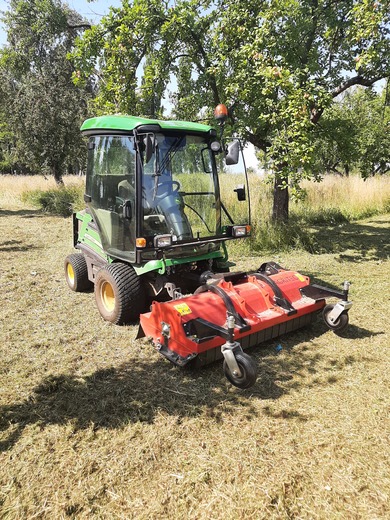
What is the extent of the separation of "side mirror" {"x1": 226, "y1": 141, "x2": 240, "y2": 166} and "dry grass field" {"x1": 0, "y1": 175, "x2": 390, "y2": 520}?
6.44ft

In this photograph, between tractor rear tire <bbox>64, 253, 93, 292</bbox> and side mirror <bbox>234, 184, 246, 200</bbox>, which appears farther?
tractor rear tire <bbox>64, 253, 93, 292</bbox>

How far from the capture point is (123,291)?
4137mm

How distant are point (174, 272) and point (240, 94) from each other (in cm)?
446

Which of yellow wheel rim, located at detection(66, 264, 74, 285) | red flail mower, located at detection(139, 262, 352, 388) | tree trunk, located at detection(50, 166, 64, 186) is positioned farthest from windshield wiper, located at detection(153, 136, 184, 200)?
tree trunk, located at detection(50, 166, 64, 186)

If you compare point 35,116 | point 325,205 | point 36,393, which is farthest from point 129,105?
point 35,116

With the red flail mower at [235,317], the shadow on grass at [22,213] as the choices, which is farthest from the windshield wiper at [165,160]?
the shadow on grass at [22,213]

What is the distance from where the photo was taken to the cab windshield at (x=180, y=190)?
13.1 feet

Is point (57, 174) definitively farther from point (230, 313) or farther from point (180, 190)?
point (230, 313)

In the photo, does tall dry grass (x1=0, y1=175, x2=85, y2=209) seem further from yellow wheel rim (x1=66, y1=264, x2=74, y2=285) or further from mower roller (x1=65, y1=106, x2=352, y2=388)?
mower roller (x1=65, y1=106, x2=352, y2=388)

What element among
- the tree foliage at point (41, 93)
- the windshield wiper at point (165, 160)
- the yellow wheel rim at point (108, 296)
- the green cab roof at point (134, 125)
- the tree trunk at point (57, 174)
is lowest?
the yellow wheel rim at point (108, 296)

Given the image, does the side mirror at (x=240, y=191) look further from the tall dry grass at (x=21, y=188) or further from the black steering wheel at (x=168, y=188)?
the tall dry grass at (x=21, y=188)

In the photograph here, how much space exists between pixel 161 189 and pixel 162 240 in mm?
612

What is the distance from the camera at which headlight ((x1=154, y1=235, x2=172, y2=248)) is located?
3814 millimetres

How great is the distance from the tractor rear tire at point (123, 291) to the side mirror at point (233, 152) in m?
1.59
